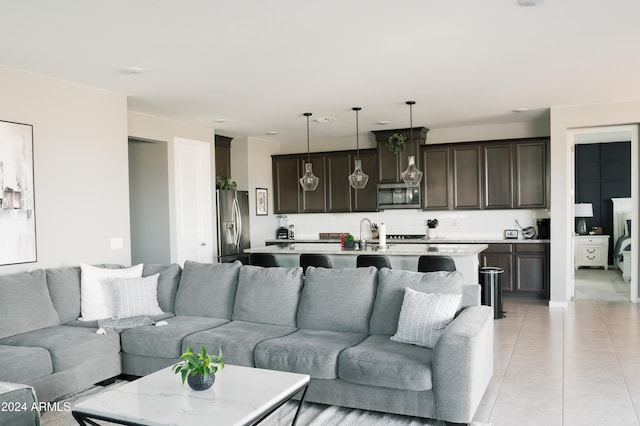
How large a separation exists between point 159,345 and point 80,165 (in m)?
2.33

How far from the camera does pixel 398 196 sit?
9.08 metres

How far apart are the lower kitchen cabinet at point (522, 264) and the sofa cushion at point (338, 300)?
4259 millimetres

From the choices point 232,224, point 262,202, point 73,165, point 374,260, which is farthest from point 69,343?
point 262,202

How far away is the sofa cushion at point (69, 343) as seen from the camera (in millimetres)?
3848

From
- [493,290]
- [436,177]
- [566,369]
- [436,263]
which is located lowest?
[566,369]

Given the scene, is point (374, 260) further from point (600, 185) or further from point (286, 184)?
point (600, 185)

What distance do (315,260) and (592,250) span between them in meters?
7.63

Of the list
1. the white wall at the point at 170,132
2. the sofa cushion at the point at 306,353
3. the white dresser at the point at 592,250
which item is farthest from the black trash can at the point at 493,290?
the white dresser at the point at 592,250

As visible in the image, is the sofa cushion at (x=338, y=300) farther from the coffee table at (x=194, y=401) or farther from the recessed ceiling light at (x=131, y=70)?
the recessed ceiling light at (x=131, y=70)

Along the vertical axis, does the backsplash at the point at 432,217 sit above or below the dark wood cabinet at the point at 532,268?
above

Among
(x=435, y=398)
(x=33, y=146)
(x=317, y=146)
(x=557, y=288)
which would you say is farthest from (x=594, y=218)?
(x=33, y=146)

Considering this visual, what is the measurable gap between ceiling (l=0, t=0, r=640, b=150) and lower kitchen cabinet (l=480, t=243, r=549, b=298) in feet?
7.25

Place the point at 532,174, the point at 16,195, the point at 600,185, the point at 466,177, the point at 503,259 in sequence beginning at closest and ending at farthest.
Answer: the point at 16,195
the point at 503,259
the point at 532,174
the point at 466,177
the point at 600,185

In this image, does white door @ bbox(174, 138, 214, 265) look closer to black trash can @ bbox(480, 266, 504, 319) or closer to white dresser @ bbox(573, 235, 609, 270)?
black trash can @ bbox(480, 266, 504, 319)
